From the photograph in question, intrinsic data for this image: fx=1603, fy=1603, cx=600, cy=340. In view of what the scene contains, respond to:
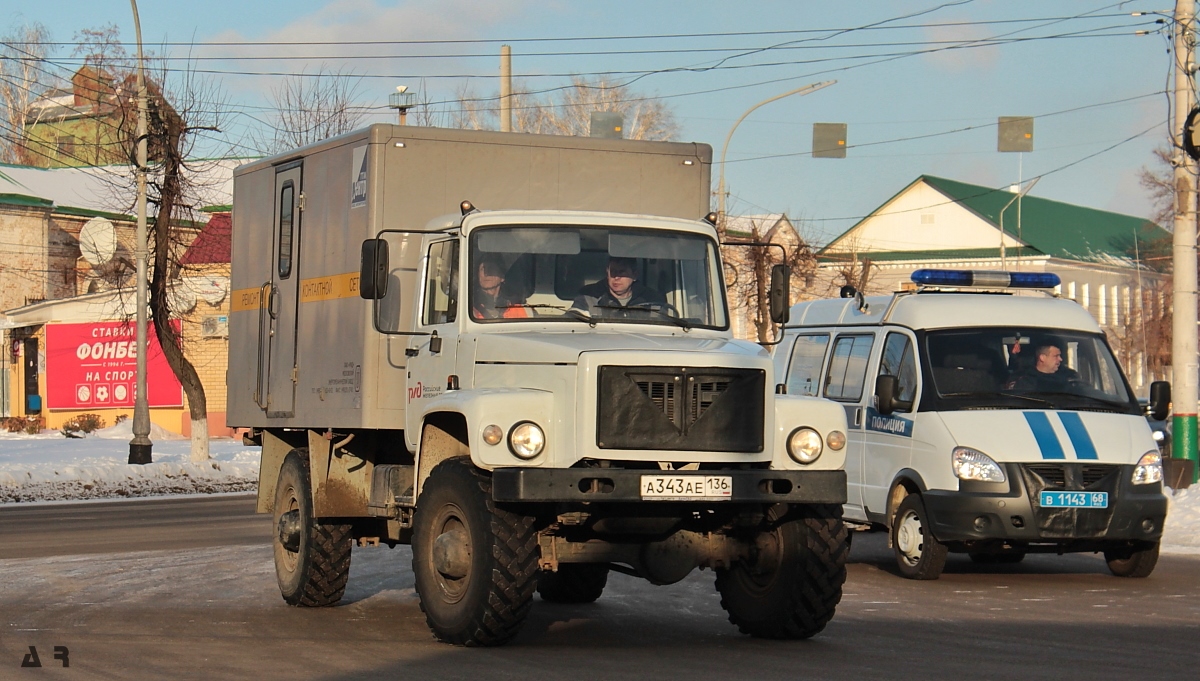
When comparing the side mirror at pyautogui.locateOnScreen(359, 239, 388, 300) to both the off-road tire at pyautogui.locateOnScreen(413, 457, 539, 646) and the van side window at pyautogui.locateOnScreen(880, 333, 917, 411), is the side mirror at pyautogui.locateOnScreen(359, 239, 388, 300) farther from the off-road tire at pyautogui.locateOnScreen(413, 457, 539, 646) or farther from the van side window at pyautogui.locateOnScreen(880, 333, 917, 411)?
the van side window at pyautogui.locateOnScreen(880, 333, 917, 411)

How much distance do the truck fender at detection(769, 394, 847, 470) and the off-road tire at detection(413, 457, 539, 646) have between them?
4.85 ft

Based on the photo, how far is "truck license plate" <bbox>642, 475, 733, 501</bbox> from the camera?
870 centimetres

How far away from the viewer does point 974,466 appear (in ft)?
43.1

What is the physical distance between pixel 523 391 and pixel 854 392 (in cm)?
687

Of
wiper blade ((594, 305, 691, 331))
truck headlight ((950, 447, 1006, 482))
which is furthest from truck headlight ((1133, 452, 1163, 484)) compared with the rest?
wiper blade ((594, 305, 691, 331))

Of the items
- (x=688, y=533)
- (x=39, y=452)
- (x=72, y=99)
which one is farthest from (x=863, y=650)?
(x=72, y=99)

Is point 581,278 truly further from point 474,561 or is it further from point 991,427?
point 991,427

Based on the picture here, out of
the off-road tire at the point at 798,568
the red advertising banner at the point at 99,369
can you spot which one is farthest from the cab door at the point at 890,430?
the red advertising banner at the point at 99,369

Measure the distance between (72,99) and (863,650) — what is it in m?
76.7

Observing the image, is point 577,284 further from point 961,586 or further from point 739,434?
point 961,586

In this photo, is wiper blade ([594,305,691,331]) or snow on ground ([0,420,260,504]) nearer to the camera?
wiper blade ([594,305,691,331])

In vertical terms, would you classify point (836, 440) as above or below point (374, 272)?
below

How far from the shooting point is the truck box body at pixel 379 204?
1074 cm

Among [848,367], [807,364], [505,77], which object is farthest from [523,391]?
[505,77]
